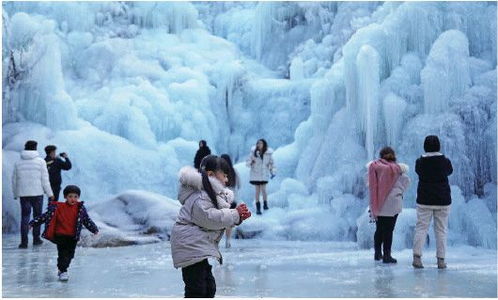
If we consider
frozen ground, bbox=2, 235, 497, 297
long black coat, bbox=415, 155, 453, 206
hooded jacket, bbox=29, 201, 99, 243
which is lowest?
frozen ground, bbox=2, 235, 497, 297

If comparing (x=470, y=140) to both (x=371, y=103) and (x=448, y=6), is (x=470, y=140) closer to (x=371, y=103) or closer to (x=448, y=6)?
(x=371, y=103)

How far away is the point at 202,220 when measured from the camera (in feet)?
15.9

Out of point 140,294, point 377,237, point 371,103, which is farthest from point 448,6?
point 140,294

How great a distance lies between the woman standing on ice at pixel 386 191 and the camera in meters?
9.14

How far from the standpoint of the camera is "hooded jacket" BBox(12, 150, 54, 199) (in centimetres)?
1137

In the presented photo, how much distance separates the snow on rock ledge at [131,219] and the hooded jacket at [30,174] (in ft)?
4.69

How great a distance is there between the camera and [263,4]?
2303 cm

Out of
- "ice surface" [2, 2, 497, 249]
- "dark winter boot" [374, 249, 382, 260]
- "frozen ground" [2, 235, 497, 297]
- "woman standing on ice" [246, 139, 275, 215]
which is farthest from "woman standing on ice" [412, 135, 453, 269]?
"woman standing on ice" [246, 139, 275, 215]

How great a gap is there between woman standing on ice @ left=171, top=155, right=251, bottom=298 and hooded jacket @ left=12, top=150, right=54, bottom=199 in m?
6.82

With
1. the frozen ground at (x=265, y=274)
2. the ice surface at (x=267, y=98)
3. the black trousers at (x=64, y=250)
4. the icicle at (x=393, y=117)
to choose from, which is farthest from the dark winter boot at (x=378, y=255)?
the icicle at (x=393, y=117)

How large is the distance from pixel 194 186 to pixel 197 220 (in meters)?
0.22

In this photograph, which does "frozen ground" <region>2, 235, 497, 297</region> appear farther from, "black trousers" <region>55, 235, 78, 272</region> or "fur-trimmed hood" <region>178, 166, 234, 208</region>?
"fur-trimmed hood" <region>178, 166, 234, 208</region>

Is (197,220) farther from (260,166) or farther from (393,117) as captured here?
(393,117)

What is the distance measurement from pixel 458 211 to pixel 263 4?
12.0 m
